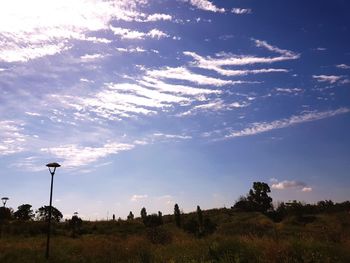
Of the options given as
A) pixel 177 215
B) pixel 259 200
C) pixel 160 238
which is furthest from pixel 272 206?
pixel 160 238

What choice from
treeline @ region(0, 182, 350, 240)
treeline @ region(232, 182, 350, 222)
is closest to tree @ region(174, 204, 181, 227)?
treeline @ region(0, 182, 350, 240)

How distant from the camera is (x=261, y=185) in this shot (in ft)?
217

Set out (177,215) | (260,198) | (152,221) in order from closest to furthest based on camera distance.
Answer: (177,215) < (152,221) < (260,198)

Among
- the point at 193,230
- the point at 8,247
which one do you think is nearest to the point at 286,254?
the point at 8,247

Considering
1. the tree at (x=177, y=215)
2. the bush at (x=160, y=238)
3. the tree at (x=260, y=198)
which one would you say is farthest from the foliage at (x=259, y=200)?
the bush at (x=160, y=238)

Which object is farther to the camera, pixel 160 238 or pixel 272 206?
pixel 272 206

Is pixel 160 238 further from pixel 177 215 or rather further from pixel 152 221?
pixel 152 221

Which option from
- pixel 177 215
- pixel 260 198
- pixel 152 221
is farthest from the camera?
pixel 260 198

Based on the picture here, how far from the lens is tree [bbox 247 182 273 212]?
64.3m

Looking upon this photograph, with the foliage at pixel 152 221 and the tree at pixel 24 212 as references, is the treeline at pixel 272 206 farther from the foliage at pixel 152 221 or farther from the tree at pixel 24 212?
the tree at pixel 24 212

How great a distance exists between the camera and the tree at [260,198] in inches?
2532

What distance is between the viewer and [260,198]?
65.4m

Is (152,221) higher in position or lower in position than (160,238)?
higher

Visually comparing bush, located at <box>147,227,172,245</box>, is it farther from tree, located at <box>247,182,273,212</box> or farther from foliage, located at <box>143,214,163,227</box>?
tree, located at <box>247,182,273,212</box>
